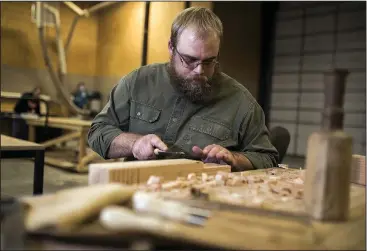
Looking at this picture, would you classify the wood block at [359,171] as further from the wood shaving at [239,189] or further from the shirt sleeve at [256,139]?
the shirt sleeve at [256,139]

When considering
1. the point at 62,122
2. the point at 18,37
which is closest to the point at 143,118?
the point at 62,122

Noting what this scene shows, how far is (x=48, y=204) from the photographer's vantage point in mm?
666

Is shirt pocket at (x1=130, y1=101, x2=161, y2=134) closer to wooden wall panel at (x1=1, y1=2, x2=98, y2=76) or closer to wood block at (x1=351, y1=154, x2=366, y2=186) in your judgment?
wood block at (x1=351, y1=154, x2=366, y2=186)

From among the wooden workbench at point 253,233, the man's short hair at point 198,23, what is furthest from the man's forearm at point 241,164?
the wooden workbench at point 253,233

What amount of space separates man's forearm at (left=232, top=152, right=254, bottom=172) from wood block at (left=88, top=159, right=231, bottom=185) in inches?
9.7

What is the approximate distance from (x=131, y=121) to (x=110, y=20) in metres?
7.93

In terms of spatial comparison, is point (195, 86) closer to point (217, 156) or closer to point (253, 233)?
point (217, 156)

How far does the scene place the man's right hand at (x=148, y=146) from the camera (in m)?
1.35

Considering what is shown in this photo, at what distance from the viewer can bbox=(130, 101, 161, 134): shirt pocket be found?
5.76 ft

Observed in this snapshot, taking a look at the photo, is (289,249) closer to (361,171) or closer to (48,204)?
(48,204)

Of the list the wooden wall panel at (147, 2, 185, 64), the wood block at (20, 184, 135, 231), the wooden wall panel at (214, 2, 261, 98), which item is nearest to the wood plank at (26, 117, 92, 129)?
the wooden wall panel at (147, 2, 185, 64)

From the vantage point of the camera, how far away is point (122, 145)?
1.58m

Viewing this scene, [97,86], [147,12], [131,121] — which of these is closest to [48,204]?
[131,121]

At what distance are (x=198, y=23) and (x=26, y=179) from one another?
383 centimetres
